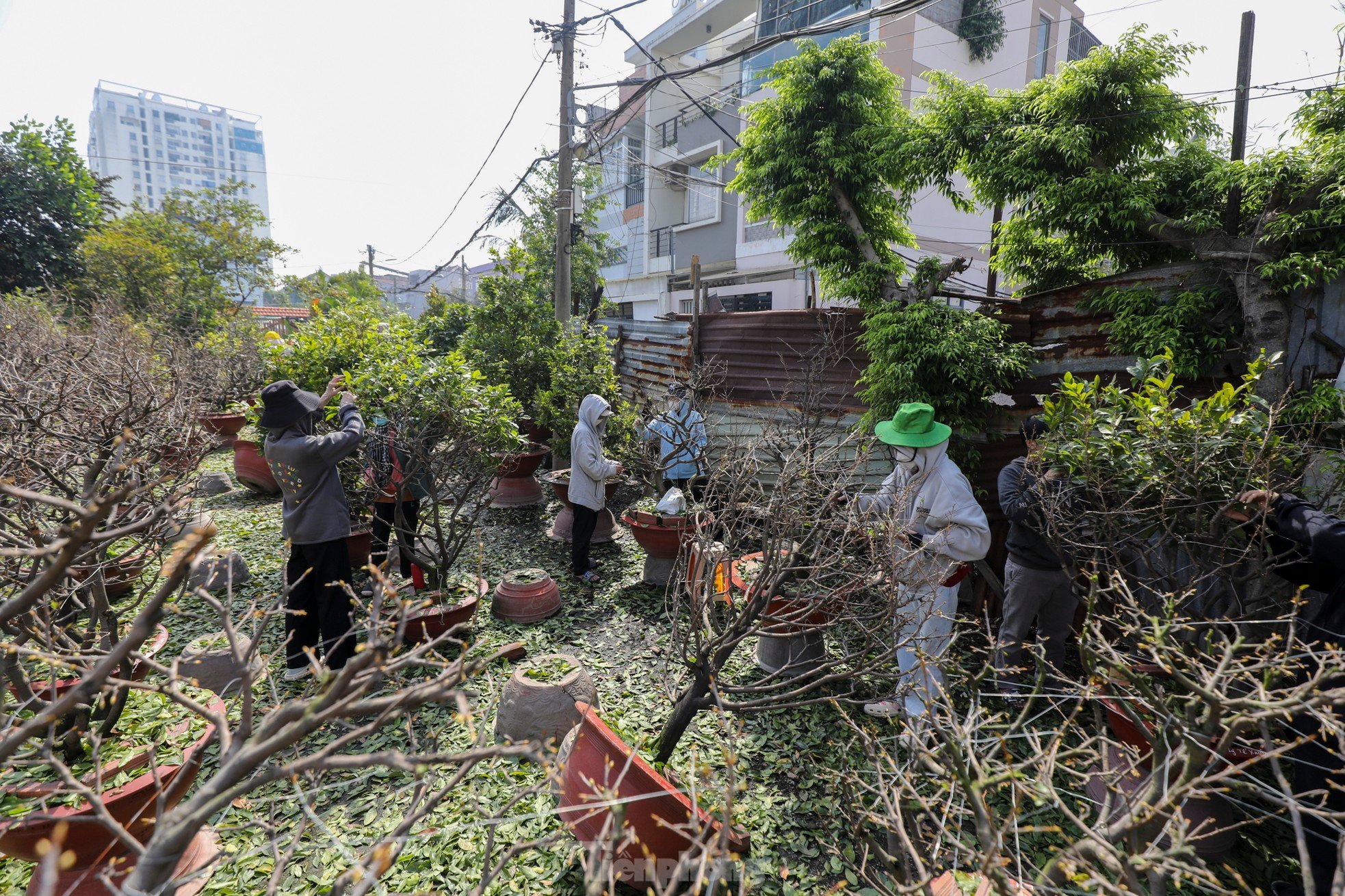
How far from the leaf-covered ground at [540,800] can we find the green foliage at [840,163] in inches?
169

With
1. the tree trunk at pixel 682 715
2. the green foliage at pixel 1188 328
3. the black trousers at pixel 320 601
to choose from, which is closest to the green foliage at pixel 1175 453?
the green foliage at pixel 1188 328

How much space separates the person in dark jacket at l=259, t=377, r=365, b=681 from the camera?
4.18 meters

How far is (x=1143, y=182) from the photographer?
507 centimetres

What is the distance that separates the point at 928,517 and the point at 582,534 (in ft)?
10.6

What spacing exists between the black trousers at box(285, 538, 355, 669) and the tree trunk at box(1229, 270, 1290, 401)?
21.3 feet

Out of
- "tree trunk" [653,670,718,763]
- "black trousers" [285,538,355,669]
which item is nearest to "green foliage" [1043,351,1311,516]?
"tree trunk" [653,670,718,763]

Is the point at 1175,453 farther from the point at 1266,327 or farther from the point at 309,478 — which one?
the point at 309,478

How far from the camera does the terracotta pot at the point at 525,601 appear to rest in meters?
5.20

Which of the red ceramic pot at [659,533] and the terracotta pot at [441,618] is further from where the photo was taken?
the red ceramic pot at [659,533]

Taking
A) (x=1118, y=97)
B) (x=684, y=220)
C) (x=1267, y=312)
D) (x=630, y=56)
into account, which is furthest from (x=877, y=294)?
(x=630, y=56)

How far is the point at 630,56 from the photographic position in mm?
25391

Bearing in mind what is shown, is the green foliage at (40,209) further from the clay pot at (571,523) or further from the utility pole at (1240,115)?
the utility pole at (1240,115)

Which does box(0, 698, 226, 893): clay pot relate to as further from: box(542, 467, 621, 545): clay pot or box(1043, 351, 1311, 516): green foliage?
box(542, 467, 621, 545): clay pot

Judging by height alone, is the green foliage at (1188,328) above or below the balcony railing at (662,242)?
below
